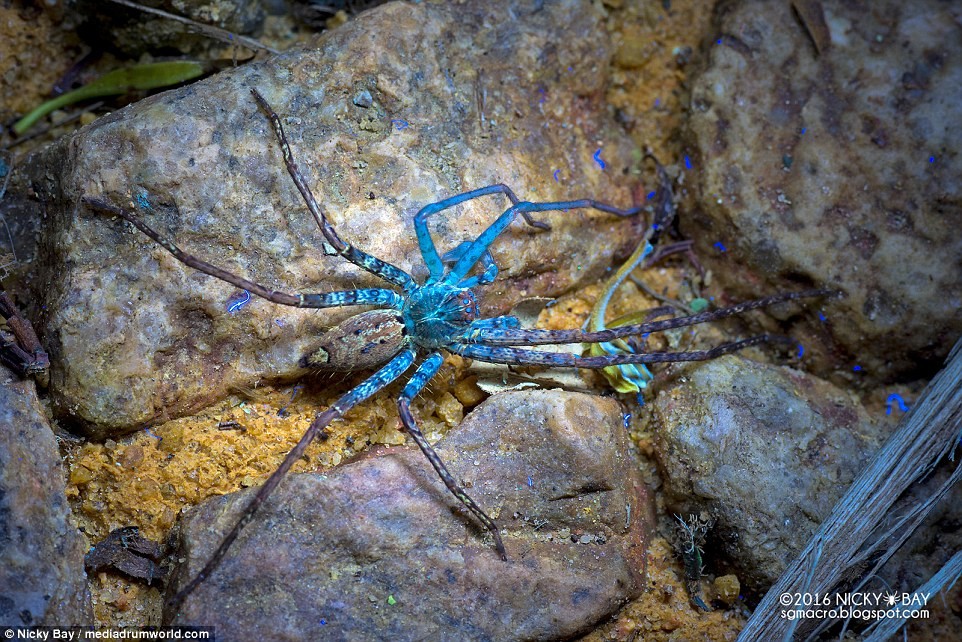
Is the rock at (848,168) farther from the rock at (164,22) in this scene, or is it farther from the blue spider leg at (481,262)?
the rock at (164,22)

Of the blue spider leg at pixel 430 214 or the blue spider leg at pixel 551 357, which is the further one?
the blue spider leg at pixel 551 357

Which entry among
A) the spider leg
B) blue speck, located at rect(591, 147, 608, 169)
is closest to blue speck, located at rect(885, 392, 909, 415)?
blue speck, located at rect(591, 147, 608, 169)

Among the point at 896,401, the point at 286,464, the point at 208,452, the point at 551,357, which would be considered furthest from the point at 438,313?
the point at 896,401

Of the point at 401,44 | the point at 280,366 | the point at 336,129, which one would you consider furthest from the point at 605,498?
the point at 401,44

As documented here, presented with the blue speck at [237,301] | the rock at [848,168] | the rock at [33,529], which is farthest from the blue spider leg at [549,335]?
the rock at [33,529]

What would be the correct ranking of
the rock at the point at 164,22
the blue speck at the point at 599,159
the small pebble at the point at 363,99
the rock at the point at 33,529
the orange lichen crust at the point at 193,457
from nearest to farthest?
the rock at the point at 33,529, the orange lichen crust at the point at 193,457, the small pebble at the point at 363,99, the rock at the point at 164,22, the blue speck at the point at 599,159

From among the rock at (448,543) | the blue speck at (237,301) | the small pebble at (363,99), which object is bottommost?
the rock at (448,543)

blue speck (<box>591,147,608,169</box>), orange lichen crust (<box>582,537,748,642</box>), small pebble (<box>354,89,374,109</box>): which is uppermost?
small pebble (<box>354,89,374,109</box>)

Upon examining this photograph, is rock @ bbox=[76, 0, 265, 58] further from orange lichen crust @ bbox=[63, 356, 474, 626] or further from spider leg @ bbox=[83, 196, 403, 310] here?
orange lichen crust @ bbox=[63, 356, 474, 626]
